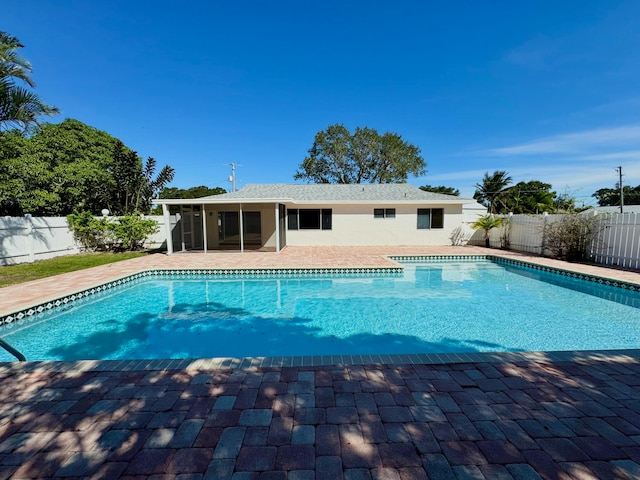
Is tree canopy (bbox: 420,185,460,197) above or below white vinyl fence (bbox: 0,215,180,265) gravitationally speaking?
above

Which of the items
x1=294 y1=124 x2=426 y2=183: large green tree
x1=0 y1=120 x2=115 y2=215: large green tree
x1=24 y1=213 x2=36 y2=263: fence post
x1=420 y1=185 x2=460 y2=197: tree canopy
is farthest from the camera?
x1=420 y1=185 x2=460 y2=197: tree canopy

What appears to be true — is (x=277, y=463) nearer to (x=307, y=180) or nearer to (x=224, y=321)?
(x=224, y=321)

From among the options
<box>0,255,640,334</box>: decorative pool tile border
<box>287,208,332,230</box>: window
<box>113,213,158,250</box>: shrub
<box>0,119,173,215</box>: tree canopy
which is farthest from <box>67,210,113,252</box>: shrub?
<box>287,208,332,230</box>: window

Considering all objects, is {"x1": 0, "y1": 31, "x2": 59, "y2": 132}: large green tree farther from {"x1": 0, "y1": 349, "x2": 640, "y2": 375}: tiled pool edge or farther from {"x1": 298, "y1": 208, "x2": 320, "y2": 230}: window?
{"x1": 298, "y1": 208, "x2": 320, "y2": 230}: window

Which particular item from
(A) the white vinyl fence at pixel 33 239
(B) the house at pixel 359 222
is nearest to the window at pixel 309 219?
(B) the house at pixel 359 222

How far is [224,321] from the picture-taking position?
6.19 m

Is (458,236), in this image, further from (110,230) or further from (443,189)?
(443,189)

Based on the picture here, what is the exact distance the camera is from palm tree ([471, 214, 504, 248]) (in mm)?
14602

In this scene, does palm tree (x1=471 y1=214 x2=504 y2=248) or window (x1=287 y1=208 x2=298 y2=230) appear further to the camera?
window (x1=287 y1=208 x2=298 y2=230)

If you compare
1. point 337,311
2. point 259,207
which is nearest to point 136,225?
point 259,207

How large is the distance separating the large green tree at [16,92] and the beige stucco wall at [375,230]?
34.0 feet

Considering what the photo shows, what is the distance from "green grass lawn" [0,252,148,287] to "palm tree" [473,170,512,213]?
3551cm

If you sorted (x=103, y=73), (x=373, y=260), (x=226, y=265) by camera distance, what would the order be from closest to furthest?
(x=226, y=265) → (x=373, y=260) → (x=103, y=73)

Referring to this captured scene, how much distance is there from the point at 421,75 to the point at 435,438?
18.4 meters
